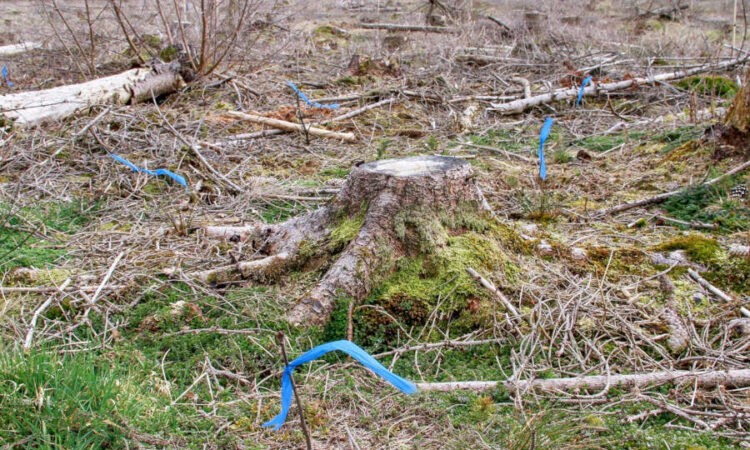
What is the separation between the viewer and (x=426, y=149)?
6.62m

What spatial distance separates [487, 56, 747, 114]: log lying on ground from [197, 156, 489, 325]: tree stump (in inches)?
186

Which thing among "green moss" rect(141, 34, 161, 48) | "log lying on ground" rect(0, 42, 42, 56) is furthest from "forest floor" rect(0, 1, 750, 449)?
"log lying on ground" rect(0, 42, 42, 56)

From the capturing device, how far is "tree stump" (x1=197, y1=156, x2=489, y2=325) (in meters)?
3.12

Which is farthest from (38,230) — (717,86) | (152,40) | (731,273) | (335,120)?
(717,86)

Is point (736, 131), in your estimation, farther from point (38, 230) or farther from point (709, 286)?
point (38, 230)

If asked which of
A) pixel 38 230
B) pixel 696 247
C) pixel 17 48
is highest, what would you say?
pixel 17 48

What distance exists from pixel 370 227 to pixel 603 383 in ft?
4.39

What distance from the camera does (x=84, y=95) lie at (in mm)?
7172

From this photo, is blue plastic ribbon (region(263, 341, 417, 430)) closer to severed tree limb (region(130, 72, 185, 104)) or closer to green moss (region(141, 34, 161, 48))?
severed tree limb (region(130, 72, 185, 104))

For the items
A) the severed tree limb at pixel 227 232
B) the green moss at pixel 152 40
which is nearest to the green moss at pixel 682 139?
the severed tree limb at pixel 227 232

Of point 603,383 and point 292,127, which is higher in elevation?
point 292,127

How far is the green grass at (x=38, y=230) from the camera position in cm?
381

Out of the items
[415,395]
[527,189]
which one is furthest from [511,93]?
[415,395]

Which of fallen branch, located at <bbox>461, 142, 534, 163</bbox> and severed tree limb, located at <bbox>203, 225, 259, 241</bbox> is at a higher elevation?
severed tree limb, located at <bbox>203, 225, 259, 241</bbox>
